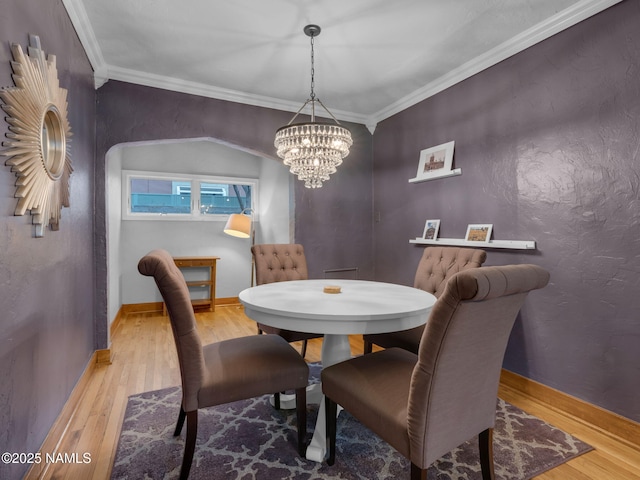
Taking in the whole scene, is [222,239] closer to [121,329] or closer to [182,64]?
[121,329]

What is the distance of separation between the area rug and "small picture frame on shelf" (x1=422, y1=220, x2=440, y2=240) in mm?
1453

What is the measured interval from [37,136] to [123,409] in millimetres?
1601

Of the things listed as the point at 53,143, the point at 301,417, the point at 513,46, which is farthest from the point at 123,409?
the point at 513,46

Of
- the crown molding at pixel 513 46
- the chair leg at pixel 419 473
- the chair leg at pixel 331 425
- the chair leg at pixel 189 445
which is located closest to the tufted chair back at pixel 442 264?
the chair leg at pixel 331 425

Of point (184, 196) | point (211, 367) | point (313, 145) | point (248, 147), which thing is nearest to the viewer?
point (211, 367)

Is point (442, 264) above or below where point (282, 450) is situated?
above

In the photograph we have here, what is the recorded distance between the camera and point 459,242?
273cm

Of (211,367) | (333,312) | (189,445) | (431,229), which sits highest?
(431,229)

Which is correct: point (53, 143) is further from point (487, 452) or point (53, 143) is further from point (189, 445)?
point (487, 452)

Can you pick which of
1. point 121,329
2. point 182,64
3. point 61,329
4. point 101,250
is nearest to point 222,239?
point 121,329

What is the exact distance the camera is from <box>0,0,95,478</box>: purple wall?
3.81 ft

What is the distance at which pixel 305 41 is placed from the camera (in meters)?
2.36

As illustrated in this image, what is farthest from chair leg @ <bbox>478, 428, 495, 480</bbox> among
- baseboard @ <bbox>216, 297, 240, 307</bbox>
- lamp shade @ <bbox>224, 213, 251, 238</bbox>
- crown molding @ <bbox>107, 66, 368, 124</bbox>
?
baseboard @ <bbox>216, 297, 240, 307</bbox>

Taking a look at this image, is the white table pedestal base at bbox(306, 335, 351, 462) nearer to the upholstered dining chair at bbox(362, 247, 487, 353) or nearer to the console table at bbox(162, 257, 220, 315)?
the upholstered dining chair at bbox(362, 247, 487, 353)
